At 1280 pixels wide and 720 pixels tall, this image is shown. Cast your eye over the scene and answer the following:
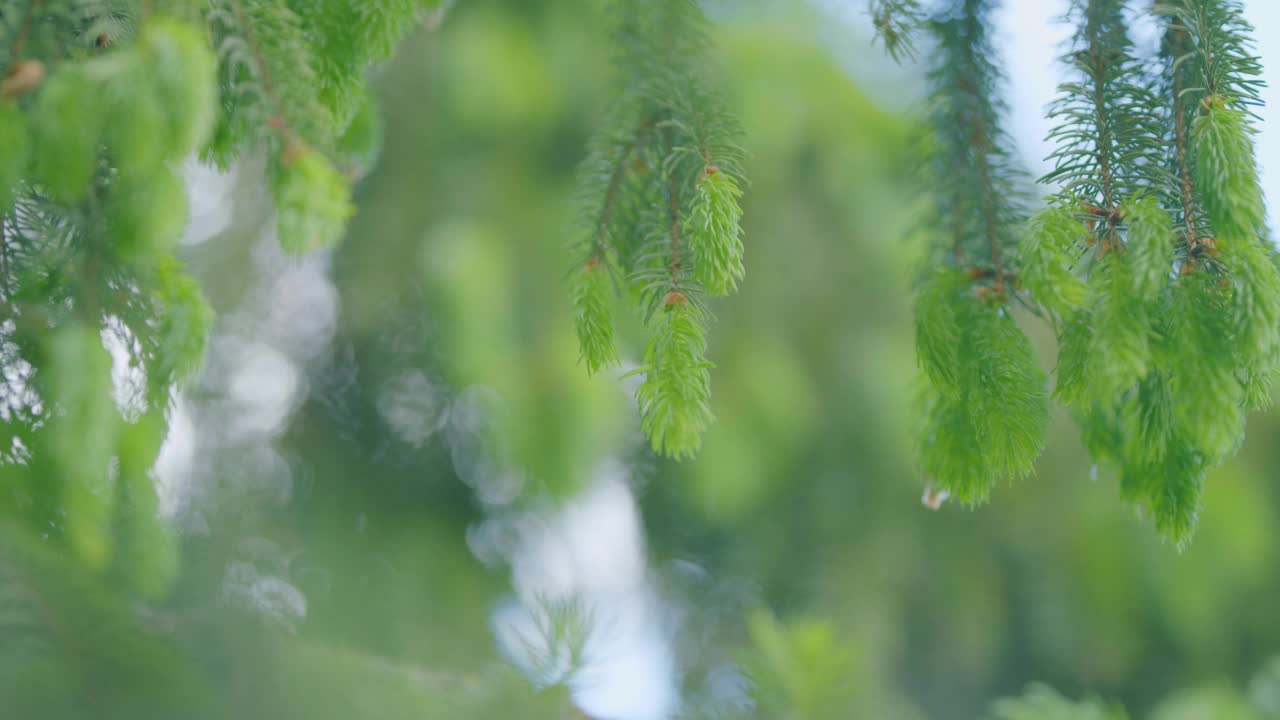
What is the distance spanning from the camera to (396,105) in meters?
2.08

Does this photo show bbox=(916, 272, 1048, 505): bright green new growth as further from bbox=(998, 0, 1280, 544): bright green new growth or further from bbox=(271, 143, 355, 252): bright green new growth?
bbox=(271, 143, 355, 252): bright green new growth

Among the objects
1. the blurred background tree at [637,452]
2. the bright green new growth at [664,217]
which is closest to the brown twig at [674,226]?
the bright green new growth at [664,217]

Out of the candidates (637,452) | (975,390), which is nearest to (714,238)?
(975,390)

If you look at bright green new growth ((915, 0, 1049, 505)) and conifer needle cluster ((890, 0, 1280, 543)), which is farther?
bright green new growth ((915, 0, 1049, 505))

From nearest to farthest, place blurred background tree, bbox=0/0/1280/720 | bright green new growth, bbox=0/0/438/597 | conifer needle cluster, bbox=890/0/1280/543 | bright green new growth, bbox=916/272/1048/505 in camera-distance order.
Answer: bright green new growth, bbox=0/0/438/597
conifer needle cluster, bbox=890/0/1280/543
bright green new growth, bbox=916/272/1048/505
blurred background tree, bbox=0/0/1280/720

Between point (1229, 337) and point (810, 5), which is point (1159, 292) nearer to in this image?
point (1229, 337)

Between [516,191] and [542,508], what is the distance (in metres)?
0.69

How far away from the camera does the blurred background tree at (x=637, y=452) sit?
1.77 m

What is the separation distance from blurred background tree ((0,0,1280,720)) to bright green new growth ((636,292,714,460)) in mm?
678

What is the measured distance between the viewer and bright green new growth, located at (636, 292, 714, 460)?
724 millimetres

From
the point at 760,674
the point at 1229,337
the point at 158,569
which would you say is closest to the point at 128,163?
the point at 158,569

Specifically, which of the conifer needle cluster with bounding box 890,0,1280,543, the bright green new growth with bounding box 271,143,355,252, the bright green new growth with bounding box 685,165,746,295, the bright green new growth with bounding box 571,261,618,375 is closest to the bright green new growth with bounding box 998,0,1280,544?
the conifer needle cluster with bounding box 890,0,1280,543

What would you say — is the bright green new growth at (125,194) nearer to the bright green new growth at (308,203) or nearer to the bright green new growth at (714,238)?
the bright green new growth at (308,203)

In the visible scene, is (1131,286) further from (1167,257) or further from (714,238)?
(714,238)
